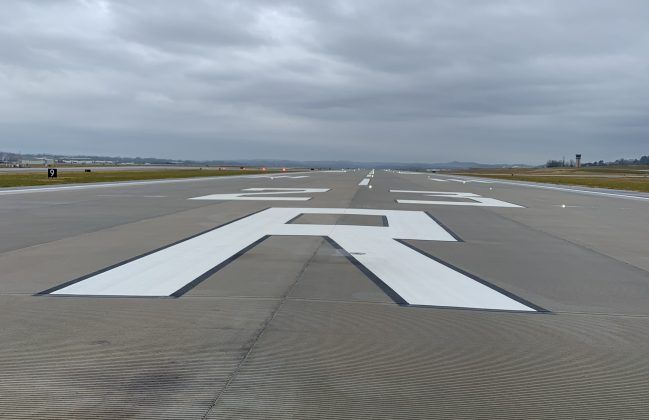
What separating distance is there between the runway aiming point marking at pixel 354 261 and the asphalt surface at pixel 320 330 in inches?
2.5

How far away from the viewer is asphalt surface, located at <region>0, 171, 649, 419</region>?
4.08m

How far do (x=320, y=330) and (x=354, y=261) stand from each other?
14.0ft

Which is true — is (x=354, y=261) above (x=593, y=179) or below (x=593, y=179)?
below

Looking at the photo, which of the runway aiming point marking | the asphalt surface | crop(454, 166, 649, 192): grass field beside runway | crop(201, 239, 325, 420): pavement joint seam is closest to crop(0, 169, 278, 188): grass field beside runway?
the runway aiming point marking

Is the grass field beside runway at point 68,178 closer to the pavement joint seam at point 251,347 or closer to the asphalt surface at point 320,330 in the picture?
the asphalt surface at point 320,330

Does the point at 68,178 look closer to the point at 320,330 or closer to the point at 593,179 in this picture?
the point at 320,330

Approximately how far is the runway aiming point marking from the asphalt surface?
63 millimetres

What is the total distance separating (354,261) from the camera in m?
9.94

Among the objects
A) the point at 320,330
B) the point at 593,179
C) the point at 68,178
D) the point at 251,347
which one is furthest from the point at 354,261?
the point at 593,179

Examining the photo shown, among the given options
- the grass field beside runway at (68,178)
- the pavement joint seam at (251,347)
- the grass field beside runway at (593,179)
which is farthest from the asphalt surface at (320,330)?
the grass field beside runway at (593,179)

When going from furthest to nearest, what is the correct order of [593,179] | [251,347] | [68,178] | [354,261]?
1. [593,179]
2. [68,178]
3. [354,261]
4. [251,347]

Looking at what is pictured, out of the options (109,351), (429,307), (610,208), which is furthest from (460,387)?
(610,208)

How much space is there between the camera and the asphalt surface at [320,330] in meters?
4.08

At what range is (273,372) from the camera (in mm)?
4562
